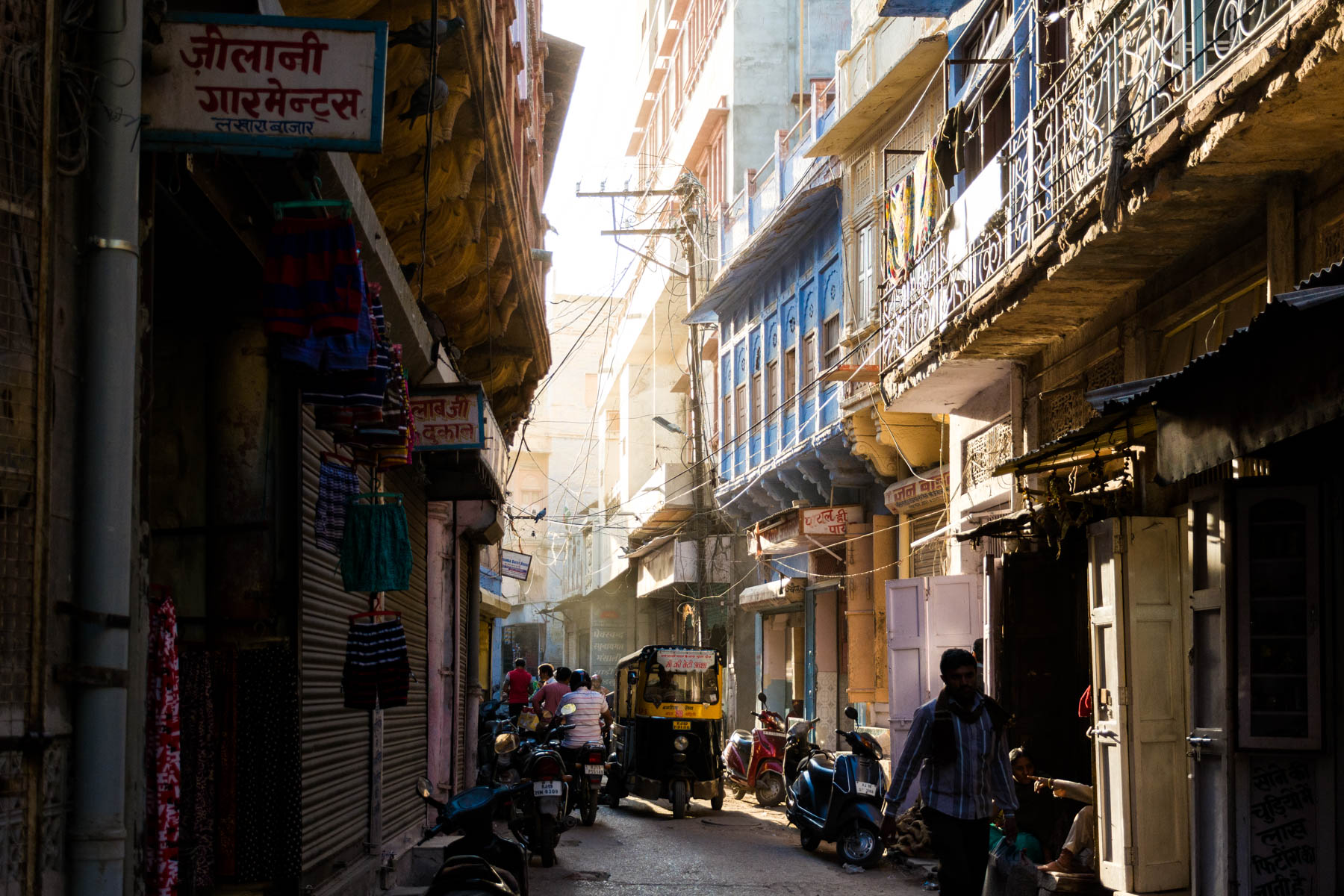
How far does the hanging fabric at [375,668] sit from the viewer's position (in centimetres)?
777

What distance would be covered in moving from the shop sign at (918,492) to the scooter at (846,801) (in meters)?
5.16

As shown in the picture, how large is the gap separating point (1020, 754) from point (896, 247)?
622 cm

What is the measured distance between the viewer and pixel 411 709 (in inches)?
536

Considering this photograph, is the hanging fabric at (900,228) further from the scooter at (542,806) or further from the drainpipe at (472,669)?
the drainpipe at (472,669)

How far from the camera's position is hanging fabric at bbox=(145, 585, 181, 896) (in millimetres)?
5410

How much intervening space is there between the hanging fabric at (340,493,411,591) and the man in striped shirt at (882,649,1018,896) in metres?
2.80

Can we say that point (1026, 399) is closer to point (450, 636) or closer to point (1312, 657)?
point (1312, 657)

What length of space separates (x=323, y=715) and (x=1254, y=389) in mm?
5492

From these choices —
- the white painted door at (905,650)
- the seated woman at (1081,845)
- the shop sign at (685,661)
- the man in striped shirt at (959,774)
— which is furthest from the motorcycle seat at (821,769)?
the man in striped shirt at (959,774)

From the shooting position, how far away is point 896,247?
15602 mm

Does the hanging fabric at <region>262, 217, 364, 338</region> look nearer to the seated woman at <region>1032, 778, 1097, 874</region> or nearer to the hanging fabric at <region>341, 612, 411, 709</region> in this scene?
the hanging fabric at <region>341, 612, 411, 709</region>

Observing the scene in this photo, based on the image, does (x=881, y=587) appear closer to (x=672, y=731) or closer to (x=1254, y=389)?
(x=672, y=731)

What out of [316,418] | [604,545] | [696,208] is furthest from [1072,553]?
[604,545]

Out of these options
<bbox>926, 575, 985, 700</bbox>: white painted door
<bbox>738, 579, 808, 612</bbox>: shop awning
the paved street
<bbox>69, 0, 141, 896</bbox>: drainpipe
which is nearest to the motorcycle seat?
the paved street
